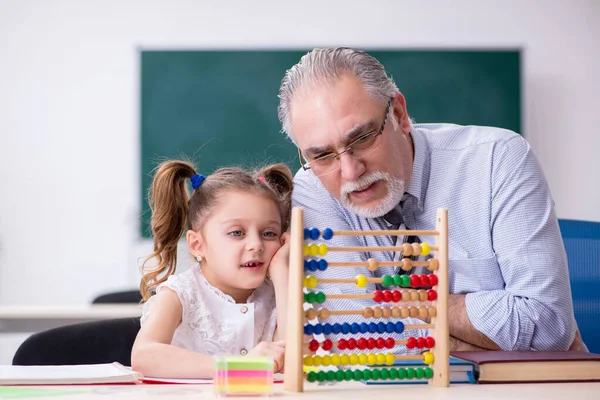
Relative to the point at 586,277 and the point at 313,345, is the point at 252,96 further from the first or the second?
the point at 313,345

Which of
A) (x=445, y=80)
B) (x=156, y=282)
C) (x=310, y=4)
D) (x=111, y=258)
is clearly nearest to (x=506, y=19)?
(x=445, y=80)

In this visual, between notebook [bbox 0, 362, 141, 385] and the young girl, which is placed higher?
the young girl

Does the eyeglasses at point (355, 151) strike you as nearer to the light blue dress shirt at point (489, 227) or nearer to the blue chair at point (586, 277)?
the light blue dress shirt at point (489, 227)

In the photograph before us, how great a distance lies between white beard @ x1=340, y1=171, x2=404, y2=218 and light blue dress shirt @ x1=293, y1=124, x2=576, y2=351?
0.24ft

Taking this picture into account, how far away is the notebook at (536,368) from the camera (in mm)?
1485

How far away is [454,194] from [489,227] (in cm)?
14

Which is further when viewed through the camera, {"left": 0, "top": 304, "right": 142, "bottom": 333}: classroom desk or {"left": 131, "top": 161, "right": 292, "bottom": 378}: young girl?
{"left": 0, "top": 304, "right": 142, "bottom": 333}: classroom desk

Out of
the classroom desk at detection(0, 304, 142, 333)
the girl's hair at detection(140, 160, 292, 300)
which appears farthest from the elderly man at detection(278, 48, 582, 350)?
the classroom desk at detection(0, 304, 142, 333)

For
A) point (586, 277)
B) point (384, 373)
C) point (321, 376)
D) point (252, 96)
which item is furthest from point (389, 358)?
point (252, 96)

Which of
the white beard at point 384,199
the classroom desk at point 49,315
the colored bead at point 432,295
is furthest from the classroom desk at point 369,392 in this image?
the classroom desk at point 49,315

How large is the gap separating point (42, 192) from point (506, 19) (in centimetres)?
375

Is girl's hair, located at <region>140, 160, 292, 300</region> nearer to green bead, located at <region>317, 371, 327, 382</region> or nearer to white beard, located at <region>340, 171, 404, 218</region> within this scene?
white beard, located at <region>340, 171, 404, 218</region>

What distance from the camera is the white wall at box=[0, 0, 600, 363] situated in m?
5.78

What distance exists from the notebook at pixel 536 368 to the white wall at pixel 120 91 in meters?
4.43
